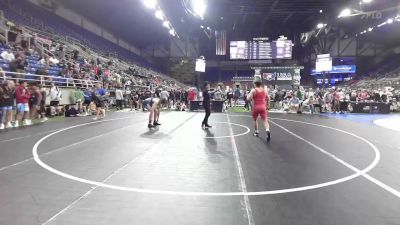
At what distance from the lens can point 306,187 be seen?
510 cm

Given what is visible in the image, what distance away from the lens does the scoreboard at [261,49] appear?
3700 cm

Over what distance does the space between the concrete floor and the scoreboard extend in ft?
94.3

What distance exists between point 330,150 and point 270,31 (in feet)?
114

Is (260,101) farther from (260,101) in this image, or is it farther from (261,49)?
(261,49)

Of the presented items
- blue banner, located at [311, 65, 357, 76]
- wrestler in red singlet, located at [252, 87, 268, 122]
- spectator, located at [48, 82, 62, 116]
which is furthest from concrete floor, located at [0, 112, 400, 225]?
blue banner, located at [311, 65, 357, 76]

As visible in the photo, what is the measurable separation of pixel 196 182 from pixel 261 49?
34.2 metres

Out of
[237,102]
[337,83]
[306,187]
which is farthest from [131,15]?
[306,187]

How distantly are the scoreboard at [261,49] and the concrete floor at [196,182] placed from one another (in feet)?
94.3

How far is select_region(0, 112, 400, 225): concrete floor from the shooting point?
3924 millimetres

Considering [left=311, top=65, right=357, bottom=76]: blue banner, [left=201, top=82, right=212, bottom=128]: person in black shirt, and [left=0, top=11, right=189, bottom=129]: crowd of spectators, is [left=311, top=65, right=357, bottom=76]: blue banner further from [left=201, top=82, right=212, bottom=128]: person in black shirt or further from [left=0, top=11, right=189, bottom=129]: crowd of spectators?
[left=201, top=82, right=212, bottom=128]: person in black shirt

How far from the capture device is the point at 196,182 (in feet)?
17.5

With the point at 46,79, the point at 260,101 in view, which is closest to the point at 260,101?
the point at 260,101

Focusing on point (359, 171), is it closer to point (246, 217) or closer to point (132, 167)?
point (246, 217)

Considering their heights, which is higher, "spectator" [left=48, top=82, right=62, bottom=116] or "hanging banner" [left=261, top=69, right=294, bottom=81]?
"hanging banner" [left=261, top=69, right=294, bottom=81]
